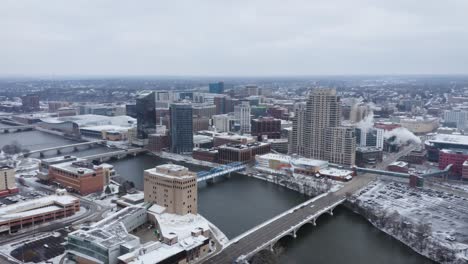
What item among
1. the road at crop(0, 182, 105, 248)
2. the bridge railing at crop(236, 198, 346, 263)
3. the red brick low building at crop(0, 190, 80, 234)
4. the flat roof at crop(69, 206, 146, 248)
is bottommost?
the road at crop(0, 182, 105, 248)

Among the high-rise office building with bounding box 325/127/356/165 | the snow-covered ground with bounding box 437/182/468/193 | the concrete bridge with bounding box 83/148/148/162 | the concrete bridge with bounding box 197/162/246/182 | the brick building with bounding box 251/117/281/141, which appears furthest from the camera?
the brick building with bounding box 251/117/281/141

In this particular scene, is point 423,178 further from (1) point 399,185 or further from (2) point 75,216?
(2) point 75,216

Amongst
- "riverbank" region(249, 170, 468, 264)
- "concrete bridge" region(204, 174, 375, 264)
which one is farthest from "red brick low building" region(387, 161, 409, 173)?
"concrete bridge" region(204, 174, 375, 264)

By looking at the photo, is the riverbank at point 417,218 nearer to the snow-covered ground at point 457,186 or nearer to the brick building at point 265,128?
the snow-covered ground at point 457,186

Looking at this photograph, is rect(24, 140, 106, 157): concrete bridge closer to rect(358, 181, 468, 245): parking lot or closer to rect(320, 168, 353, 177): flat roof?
rect(320, 168, 353, 177): flat roof

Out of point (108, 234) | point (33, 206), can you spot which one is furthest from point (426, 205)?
point (33, 206)

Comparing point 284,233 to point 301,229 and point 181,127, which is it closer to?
point 301,229

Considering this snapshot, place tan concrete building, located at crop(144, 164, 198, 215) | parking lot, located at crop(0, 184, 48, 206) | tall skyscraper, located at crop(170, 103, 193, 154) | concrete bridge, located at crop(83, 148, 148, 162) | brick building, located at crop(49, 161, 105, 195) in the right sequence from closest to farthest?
tan concrete building, located at crop(144, 164, 198, 215) < parking lot, located at crop(0, 184, 48, 206) < brick building, located at crop(49, 161, 105, 195) < concrete bridge, located at crop(83, 148, 148, 162) < tall skyscraper, located at crop(170, 103, 193, 154)

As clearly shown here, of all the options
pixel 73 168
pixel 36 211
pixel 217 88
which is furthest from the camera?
pixel 217 88
